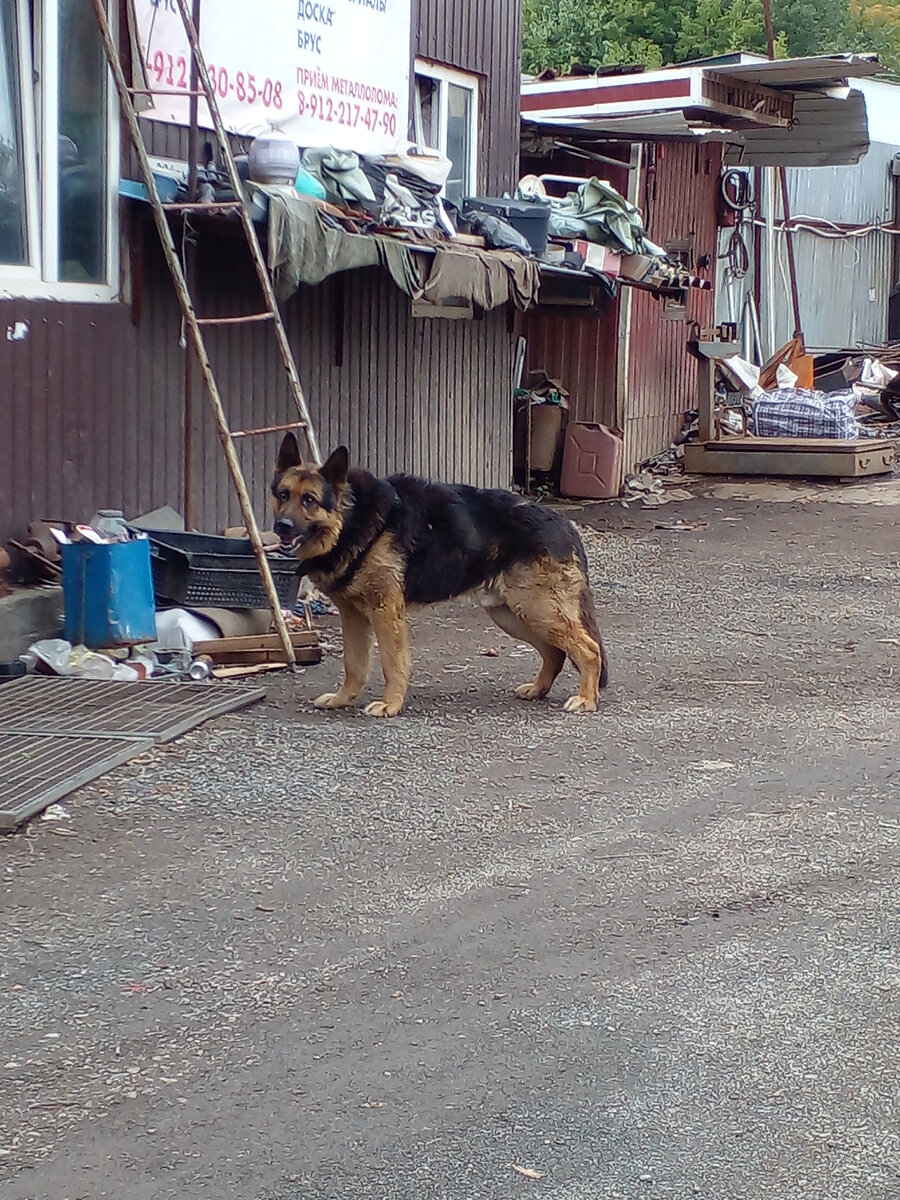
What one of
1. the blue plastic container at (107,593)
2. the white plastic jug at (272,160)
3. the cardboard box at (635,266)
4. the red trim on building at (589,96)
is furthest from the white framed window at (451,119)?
the blue plastic container at (107,593)

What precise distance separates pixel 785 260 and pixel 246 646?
16158 mm

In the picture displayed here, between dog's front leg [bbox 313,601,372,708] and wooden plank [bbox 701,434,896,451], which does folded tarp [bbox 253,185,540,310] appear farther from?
wooden plank [bbox 701,434,896,451]

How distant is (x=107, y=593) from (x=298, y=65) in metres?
4.60

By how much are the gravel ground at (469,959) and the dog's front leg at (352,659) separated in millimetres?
208

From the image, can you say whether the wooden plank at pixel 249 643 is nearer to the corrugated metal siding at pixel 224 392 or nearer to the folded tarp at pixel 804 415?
the corrugated metal siding at pixel 224 392

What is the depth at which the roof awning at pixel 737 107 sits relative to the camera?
604 inches

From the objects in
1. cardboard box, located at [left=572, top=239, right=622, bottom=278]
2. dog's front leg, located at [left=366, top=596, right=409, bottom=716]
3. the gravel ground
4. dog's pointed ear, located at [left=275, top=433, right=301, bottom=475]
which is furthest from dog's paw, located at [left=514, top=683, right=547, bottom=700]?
cardboard box, located at [left=572, top=239, right=622, bottom=278]

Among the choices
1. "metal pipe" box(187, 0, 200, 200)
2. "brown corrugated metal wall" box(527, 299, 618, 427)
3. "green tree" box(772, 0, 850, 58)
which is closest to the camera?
"metal pipe" box(187, 0, 200, 200)

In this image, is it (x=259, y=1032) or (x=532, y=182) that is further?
(x=532, y=182)

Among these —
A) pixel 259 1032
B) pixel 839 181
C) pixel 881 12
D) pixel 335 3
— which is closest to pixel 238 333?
pixel 335 3

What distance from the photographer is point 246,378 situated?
10.7m

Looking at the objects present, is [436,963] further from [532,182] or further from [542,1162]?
[532,182]

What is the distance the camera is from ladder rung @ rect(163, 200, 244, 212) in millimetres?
8961

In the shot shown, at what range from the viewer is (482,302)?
35.8 feet
